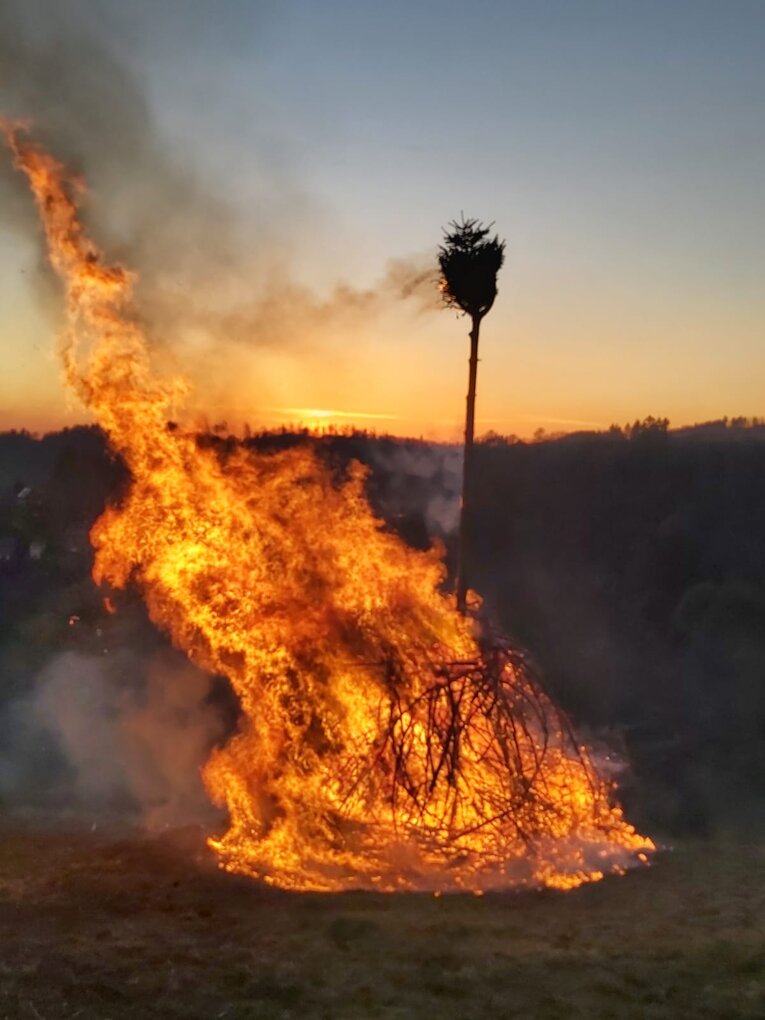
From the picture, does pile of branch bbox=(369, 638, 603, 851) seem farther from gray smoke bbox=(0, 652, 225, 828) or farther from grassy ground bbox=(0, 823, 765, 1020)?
gray smoke bbox=(0, 652, 225, 828)

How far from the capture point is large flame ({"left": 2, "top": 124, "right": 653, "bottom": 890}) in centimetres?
802

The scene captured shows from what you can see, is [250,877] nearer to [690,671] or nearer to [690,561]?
[690,671]

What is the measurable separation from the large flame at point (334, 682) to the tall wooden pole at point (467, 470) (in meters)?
0.44

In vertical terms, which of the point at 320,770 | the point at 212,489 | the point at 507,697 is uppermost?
the point at 212,489

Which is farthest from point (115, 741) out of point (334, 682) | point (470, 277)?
point (470, 277)

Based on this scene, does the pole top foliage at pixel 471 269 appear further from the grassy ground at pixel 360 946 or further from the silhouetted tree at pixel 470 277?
the grassy ground at pixel 360 946

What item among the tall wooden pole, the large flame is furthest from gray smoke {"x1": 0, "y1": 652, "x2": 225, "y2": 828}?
the tall wooden pole

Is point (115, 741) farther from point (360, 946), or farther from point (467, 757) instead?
point (360, 946)

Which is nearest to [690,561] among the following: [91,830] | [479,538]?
[479,538]

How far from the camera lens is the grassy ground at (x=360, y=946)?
5.18m

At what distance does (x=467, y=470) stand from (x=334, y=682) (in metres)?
3.20

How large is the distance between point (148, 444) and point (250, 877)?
14.9ft

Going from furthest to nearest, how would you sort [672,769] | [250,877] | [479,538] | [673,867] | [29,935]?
[479,538]
[672,769]
[673,867]
[250,877]
[29,935]

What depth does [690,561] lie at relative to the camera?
28.9 metres
